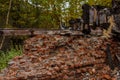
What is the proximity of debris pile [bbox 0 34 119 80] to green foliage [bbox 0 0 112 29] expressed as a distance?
23.9 feet

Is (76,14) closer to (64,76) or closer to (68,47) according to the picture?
(68,47)

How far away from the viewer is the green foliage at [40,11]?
20.4 m

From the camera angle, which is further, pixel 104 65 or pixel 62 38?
pixel 62 38

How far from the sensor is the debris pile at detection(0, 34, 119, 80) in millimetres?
9461

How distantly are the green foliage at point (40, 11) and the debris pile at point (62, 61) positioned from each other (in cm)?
729

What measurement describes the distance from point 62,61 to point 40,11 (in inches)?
470

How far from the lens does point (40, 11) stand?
21.9 metres

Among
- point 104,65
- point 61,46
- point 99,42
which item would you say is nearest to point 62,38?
point 61,46

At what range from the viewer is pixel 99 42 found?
12055mm

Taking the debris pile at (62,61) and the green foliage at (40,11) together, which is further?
the green foliage at (40,11)

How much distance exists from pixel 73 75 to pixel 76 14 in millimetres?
13417

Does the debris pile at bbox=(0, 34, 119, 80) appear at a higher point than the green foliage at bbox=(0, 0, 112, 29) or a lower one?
lower

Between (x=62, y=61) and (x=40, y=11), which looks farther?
(x=40, y=11)

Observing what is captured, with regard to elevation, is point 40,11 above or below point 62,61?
above
